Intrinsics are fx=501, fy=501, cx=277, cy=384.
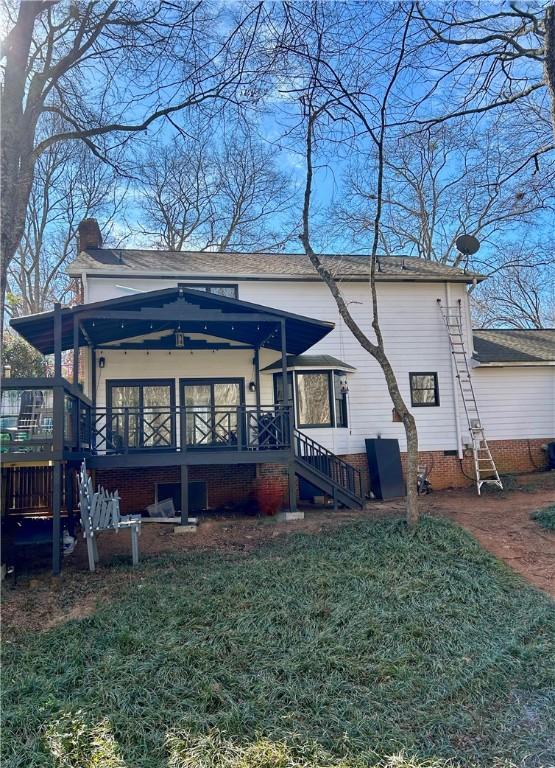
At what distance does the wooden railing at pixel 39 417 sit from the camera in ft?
23.3

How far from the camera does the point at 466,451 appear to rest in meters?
14.0

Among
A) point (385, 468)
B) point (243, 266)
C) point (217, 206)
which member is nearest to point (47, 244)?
point (217, 206)

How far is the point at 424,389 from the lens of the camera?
14117 mm

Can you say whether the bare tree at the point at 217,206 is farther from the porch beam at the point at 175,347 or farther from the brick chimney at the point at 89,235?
the porch beam at the point at 175,347

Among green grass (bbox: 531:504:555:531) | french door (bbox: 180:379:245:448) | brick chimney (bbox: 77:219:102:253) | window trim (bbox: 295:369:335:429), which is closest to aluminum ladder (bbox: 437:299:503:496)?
window trim (bbox: 295:369:335:429)

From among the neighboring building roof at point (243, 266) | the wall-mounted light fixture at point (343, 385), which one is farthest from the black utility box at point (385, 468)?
the neighboring building roof at point (243, 266)

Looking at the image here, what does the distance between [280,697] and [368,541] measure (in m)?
3.79

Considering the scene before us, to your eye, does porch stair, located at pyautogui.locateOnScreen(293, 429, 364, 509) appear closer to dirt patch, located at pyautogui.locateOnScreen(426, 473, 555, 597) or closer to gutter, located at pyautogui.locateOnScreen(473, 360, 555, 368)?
dirt patch, located at pyautogui.locateOnScreen(426, 473, 555, 597)

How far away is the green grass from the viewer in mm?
8445

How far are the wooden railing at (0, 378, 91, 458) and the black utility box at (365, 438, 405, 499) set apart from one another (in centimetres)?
717

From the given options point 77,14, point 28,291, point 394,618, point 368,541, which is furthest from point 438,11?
point 28,291

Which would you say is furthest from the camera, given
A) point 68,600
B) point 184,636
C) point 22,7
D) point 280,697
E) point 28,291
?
point 28,291

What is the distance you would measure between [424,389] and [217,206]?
48.4 feet

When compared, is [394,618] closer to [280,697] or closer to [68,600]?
[280,697]
